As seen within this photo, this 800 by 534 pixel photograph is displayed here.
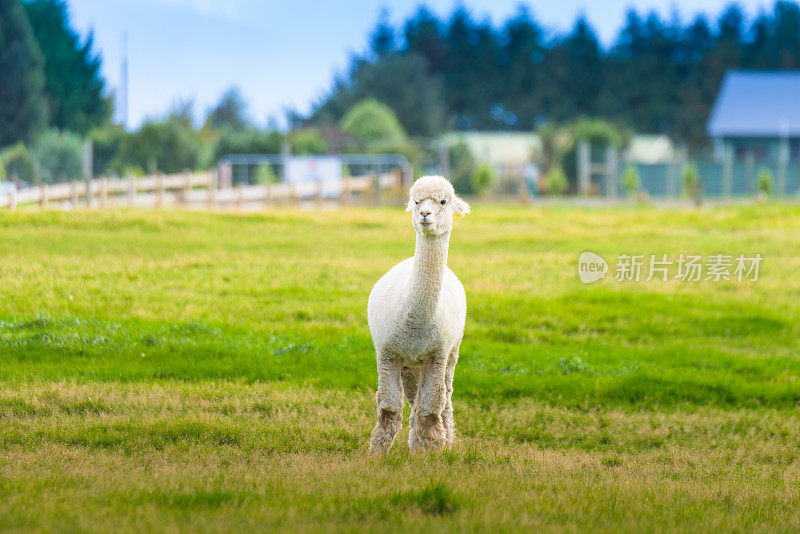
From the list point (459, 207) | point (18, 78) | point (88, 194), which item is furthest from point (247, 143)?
point (459, 207)

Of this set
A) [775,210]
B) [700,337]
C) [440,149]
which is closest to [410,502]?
[700,337]

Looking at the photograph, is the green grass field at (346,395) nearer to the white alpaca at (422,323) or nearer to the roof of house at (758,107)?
the white alpaca at (422,323)

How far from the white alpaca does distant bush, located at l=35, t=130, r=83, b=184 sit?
37141 millimetres

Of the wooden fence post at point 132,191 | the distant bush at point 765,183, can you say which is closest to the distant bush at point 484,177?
the distant bush at point 765,183

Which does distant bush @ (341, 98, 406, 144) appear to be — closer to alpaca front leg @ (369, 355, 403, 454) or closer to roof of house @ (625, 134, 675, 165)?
roof of house @ (625, 134, 675, 165)

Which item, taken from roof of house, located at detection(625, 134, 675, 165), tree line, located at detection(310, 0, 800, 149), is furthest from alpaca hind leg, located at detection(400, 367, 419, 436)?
tree line, located at detection(310, 0, 800, 149)

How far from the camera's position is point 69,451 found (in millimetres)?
8359

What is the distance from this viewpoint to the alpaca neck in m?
7.65

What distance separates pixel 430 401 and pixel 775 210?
26.0 m

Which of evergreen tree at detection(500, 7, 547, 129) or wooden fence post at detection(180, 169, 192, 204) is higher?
evergreen tree at detection(500, 7, 547, 129)

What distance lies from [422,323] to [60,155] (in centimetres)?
4067

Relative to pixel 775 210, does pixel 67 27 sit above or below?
above

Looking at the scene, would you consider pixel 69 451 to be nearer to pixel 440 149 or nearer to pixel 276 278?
pixel 276 278

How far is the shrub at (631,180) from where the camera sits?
48.6m
